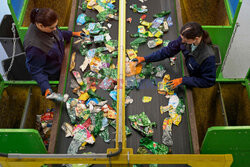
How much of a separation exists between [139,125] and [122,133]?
1.78 feet

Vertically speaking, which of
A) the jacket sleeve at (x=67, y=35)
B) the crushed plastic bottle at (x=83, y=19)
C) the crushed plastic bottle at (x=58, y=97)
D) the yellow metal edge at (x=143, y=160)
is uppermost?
the crushed plastic bottle at (x=83, y=19)

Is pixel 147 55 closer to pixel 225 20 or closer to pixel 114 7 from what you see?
pixel 114 7

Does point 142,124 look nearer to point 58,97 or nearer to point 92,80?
point 92,80

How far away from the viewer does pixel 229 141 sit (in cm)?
257

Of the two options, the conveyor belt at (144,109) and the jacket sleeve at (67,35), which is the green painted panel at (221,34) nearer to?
the conveyor belt at (144,109)

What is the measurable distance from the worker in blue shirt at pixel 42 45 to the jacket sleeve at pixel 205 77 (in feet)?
4.49

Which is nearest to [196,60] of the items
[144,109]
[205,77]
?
[205,77]

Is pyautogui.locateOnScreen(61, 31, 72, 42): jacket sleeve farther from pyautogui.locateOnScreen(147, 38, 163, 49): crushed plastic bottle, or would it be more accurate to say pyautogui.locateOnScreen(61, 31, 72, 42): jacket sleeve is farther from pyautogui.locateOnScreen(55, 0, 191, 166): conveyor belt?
pyautogui.locateOnScreen(147, 38, 163, 49): crushed plastic bottle

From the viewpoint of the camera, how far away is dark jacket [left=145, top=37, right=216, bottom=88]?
276cm

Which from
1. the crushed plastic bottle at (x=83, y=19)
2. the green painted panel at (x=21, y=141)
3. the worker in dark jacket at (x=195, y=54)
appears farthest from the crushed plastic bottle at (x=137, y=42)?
the green painted panel at (x=21, y=141)

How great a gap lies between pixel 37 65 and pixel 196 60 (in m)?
1.59

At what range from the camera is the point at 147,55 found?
3.26 meters

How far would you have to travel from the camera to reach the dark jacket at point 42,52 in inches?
112

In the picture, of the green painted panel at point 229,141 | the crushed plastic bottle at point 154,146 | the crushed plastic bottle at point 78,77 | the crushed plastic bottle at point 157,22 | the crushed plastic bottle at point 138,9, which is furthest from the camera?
the crushed plastic bottle at point 138,9
